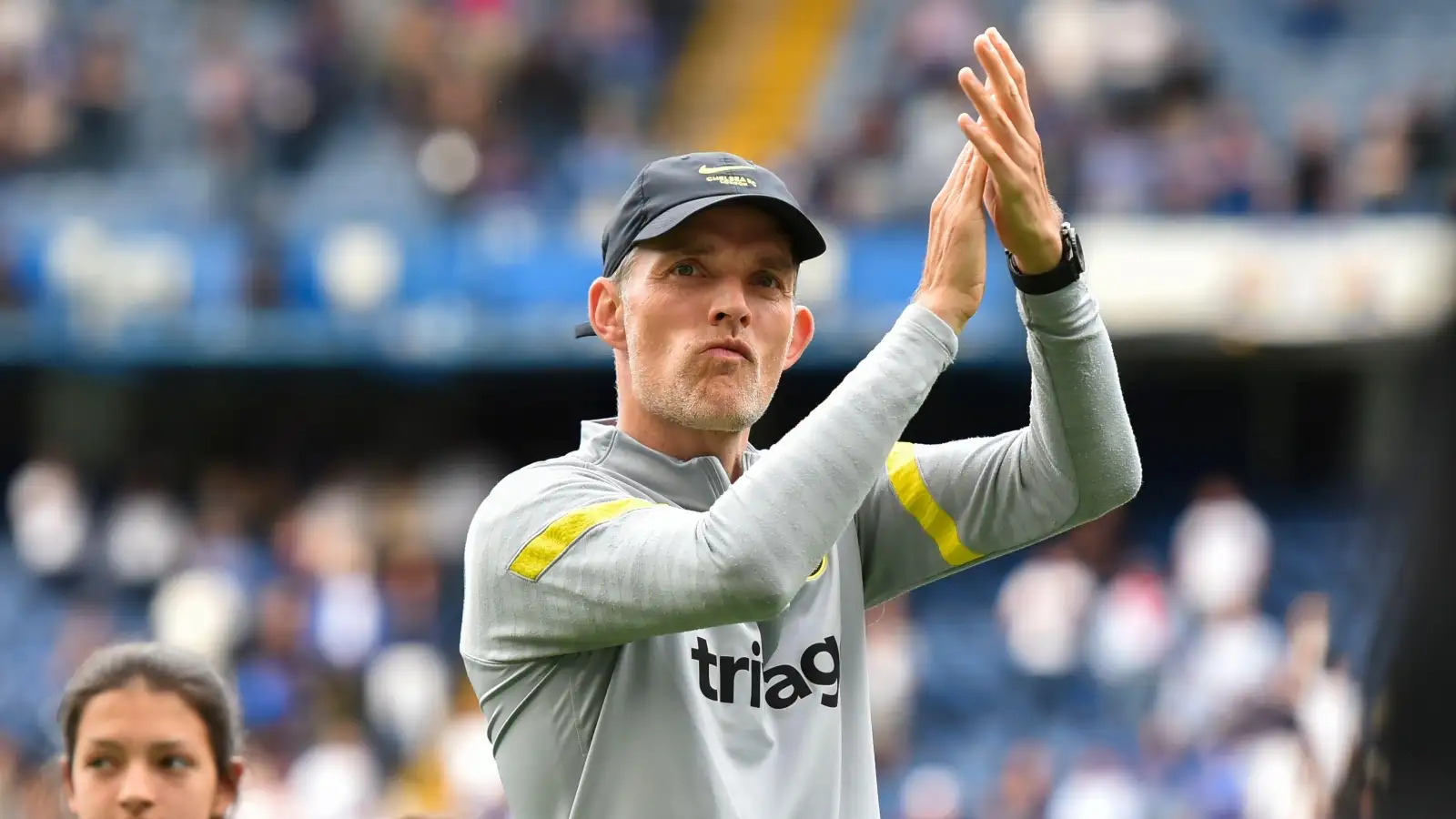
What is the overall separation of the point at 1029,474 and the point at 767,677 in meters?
0.48

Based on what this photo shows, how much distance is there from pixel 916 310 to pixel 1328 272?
11.5 meters

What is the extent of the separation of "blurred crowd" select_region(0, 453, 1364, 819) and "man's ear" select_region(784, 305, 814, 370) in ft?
24.8

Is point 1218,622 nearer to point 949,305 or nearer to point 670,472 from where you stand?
point 670,472

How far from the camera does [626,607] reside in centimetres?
256

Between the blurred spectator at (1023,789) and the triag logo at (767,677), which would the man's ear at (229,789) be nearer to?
the triag logo at (767,677)

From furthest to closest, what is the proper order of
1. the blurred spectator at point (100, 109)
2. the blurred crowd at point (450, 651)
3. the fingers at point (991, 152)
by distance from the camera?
1. the blurred spectator at point (100, 109)
2. the blurred crowd at point (450, 651)
3. the fingers at point (991, 152)

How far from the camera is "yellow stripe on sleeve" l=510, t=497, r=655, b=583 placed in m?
2.65

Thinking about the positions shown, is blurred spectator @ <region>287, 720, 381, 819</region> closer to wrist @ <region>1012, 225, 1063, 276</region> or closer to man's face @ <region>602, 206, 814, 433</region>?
man's face @ <region>602, 206, 814, 433</region>

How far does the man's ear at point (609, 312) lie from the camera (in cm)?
293

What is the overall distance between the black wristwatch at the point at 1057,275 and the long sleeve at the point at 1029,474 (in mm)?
11

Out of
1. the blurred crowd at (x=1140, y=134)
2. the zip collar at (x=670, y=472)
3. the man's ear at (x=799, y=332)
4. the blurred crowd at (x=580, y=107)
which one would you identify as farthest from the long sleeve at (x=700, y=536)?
the blurred crowd at (x=580, y=107)

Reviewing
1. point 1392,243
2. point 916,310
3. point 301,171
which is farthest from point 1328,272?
point 916,310

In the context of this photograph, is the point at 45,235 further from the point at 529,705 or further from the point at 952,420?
the point at 529,705

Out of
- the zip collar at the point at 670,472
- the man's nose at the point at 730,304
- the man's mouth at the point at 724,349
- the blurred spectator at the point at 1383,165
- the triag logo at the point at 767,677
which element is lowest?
the triag logo at the point at 767,677
